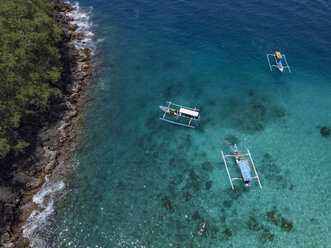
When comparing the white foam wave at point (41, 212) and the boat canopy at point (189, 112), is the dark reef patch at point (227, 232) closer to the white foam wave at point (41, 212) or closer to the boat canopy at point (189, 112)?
the boat canopy at point (189, 112)

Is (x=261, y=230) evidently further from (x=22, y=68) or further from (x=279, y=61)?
(x=22, y=68)

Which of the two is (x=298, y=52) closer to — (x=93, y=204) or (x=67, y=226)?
(x=93, y=204)

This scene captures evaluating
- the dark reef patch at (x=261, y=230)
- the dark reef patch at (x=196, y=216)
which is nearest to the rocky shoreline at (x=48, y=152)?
the dark reef patch at (x=196, y=216)

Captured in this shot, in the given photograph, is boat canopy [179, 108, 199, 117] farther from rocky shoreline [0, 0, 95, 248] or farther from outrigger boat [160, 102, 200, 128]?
rocky shoreline [0, 0, 95, 248]

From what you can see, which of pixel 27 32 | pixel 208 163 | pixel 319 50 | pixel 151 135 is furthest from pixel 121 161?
pixel 319 50

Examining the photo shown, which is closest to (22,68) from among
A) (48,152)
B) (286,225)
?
(48,152)

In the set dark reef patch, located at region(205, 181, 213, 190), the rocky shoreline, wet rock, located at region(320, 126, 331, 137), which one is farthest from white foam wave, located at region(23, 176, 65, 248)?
wet rock, located at region(320, 126, 331, 137)
